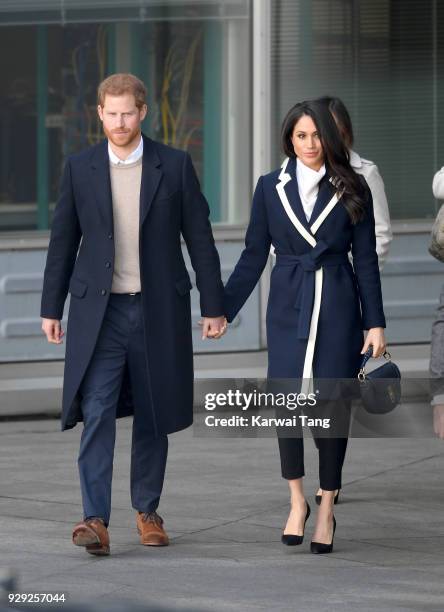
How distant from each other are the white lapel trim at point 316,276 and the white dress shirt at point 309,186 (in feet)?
0.19

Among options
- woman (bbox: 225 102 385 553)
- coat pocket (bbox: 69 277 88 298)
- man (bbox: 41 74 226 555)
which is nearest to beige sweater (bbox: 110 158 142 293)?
man (bbox: 41 74 226 555)

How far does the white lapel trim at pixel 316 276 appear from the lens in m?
7.20

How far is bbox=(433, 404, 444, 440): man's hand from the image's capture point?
6.90 metres

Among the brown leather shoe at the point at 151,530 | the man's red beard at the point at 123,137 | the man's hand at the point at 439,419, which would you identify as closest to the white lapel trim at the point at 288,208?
the man's red beard at the point at 123,137

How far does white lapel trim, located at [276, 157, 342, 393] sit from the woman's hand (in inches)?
8.5

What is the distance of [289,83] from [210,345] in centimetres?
196

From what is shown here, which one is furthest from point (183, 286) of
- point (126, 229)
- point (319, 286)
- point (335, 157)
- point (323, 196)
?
point (335, 157)

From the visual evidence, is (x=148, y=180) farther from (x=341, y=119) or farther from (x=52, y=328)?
(x=341, y=119)

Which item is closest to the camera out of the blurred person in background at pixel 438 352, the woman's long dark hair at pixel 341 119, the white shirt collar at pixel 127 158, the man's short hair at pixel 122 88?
the blurred person in background at pixel 438 352

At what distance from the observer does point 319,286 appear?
725 cm

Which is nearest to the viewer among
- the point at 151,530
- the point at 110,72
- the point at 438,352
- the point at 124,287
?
the point at 438,352

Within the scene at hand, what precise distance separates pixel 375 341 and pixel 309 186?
692 mm

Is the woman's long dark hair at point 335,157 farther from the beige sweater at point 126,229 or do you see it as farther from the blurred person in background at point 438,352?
the beige sweater at point 126,229

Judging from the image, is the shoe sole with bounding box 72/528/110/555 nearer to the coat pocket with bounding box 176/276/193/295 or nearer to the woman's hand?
the coat pocket with bounding box 176/276/193/295
